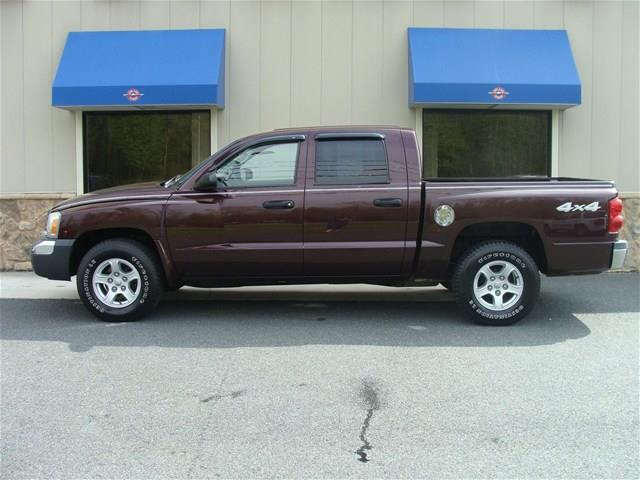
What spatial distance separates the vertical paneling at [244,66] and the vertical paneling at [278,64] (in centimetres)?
12

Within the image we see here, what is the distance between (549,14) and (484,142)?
241cm

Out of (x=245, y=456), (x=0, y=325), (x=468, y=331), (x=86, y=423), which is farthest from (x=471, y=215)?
(x=0, y=325)

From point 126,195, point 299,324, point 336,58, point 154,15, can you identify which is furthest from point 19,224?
point 299,324

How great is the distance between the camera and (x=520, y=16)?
10.7 meters

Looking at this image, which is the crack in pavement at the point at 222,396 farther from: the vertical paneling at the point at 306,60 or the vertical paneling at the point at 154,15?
the vertical paneling at the point at 154,15

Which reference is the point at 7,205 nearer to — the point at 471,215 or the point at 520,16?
the point at 471,215

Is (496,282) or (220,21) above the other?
(220,21)

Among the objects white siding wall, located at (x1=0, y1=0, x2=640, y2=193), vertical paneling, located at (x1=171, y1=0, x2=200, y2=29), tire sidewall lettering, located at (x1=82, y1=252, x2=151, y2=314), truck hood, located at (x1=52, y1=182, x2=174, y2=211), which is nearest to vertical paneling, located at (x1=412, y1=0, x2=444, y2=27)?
white siding wall, located at (x1=0, y1=0, x2=640, y2=193)

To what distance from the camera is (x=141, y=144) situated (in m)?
10.9

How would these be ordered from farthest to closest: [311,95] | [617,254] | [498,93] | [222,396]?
1. [311,95]
2. [498,93]
3. [617,254]
4. [222,396]

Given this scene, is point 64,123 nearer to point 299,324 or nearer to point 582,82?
point 299,324

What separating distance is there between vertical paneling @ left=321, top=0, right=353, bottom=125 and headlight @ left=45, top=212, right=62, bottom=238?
206 inches

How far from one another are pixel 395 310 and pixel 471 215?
5.32ft

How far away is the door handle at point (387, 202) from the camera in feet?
21.1
